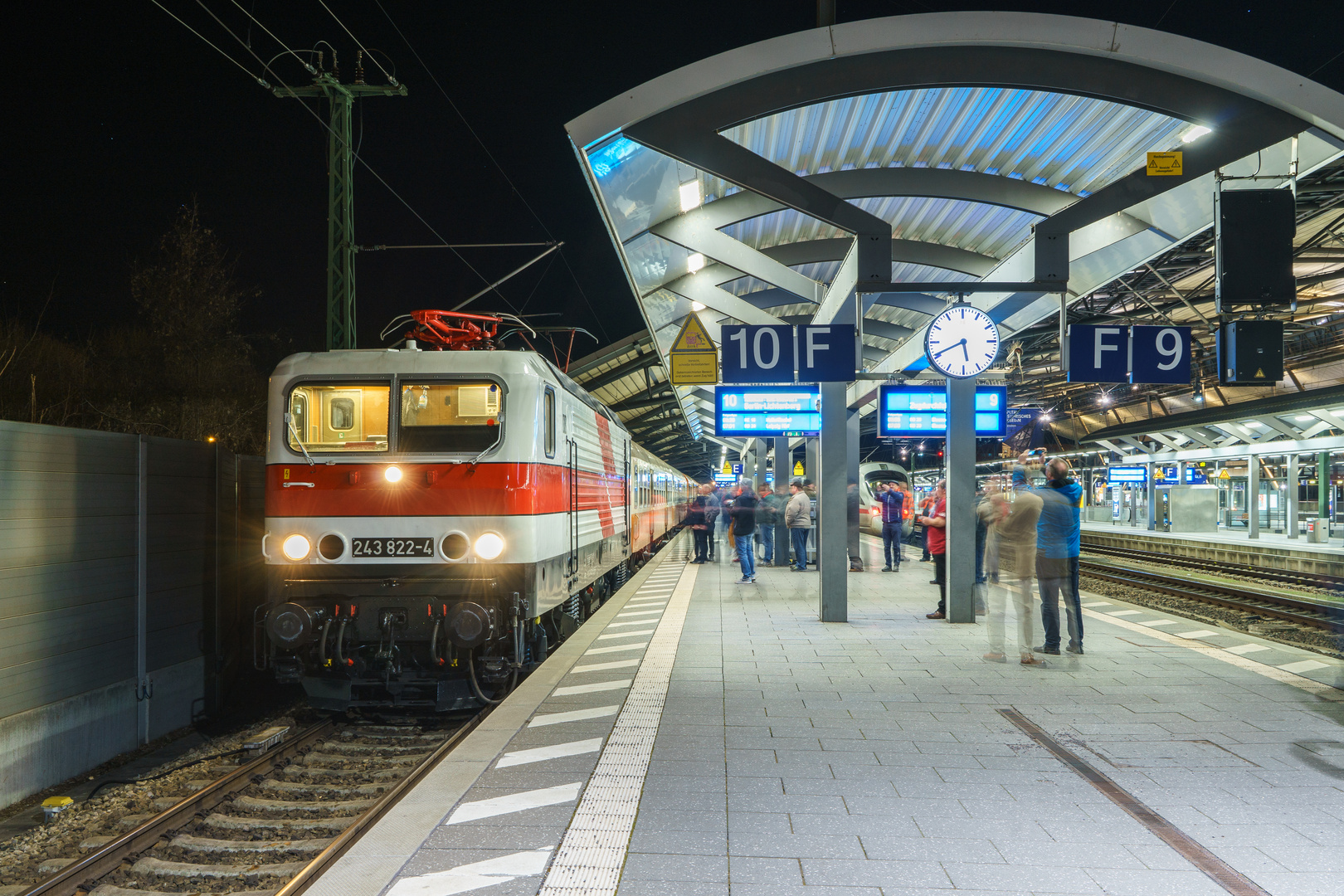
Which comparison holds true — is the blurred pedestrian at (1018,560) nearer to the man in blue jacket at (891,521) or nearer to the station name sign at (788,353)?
the station name sign at (788,353)

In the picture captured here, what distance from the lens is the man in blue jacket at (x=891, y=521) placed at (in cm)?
1716

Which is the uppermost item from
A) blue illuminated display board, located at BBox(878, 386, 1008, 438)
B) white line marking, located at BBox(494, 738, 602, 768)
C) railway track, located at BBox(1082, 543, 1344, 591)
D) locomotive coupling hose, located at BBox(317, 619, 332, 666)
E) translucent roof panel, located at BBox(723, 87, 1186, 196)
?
translucent roof panel, located at BBox(723, 87, 1186, 196)

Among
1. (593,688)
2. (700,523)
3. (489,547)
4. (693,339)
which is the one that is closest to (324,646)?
(489,547)

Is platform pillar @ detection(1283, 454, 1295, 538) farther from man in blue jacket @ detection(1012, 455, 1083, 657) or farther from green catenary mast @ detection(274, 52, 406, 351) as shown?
green catenary mast @ detection(274, 52, 406, 351)

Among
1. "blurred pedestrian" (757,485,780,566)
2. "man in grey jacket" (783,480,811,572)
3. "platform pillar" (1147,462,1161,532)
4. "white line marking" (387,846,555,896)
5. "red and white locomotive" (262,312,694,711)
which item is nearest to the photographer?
"white line marking" (387,846,555,896)

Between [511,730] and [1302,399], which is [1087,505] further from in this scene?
[511,730]

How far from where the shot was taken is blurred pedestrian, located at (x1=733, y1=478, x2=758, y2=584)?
15090mm

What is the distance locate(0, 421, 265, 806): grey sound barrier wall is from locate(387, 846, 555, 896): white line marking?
3492 millimetres

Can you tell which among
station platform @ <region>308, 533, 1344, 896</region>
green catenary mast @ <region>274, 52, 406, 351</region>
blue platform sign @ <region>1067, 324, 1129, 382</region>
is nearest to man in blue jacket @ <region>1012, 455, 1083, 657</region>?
station platform @ <region>308, 533, 1344, 896</region>

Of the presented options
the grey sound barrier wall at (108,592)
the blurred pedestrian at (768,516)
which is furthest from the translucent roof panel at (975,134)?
the blurred pedestrian at (768,516)

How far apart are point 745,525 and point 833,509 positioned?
4490mm

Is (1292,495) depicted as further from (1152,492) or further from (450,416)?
(450,416)

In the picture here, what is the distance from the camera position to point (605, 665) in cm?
821

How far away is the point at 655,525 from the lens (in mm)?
23562
